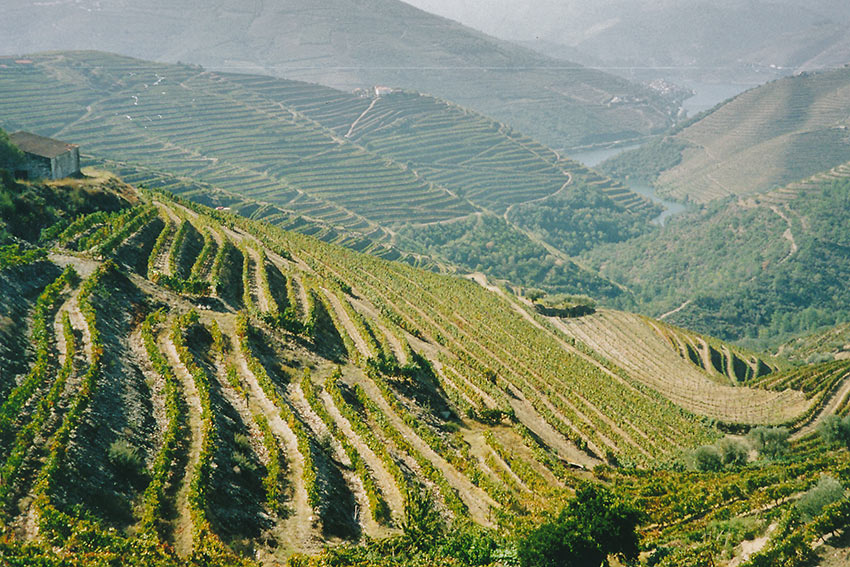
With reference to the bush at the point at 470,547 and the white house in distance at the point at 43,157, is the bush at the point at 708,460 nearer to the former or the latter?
the bush at the point at 470,547

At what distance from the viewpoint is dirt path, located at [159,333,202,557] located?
67.7 ft

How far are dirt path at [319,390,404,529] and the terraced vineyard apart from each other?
11cm

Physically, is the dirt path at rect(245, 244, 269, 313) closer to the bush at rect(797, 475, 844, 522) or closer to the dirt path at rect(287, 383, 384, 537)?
the dirt path at rect(287, 383, 384, 537)

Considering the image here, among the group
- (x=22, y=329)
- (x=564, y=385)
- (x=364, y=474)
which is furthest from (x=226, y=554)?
(x=564, y=385)

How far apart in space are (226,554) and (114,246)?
33.8 meters

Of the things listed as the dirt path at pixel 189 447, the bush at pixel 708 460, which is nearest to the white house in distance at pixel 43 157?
the dirt path at pixel 189 447

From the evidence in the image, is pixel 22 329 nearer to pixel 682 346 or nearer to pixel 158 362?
pixel 158 362

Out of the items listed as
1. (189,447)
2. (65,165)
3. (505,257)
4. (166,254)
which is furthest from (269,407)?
(505,257)

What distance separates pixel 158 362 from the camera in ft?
104

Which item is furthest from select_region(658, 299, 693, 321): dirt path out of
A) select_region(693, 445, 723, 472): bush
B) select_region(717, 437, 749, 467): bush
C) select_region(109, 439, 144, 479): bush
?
select_region(109, 439, 144, 479): bush

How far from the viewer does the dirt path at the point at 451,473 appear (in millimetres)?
29641

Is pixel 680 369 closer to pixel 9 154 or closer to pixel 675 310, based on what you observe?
pixel 9 154

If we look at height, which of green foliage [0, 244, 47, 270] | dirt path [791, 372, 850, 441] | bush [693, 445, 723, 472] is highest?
green foliage [0, 244, 47, 270]

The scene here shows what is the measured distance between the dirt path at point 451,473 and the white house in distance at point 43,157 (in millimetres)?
40660
